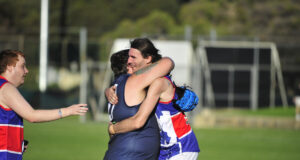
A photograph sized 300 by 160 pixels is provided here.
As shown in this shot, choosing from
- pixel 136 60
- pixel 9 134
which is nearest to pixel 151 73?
pixel 136 60

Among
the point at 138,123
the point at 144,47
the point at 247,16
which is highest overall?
the point at 247,16

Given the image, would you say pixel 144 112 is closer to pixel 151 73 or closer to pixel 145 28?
pixel 151 73

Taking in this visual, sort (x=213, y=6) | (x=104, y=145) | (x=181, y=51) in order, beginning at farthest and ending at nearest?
(x=213, y=6) < (x=181, y=51) < (x=104, y=145)

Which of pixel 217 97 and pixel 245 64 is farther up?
pixel 245 64

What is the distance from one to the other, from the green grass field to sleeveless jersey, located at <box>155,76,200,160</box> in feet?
23.4

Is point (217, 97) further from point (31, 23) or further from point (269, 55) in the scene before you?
point (31, 23)

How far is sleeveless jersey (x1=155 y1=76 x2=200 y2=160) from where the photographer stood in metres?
5.07

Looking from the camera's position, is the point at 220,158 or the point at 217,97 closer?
the point at 220,158

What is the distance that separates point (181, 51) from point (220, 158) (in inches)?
489

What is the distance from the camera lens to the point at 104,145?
15.0 meters

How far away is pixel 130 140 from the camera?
472 centimetres

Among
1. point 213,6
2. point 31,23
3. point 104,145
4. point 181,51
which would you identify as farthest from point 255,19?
point 104,145

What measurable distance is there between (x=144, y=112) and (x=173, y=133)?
2.08 ft

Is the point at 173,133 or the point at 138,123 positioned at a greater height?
the point at 138,123
